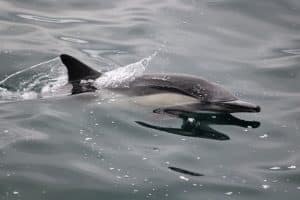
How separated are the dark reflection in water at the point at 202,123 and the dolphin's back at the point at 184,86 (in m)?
0.27

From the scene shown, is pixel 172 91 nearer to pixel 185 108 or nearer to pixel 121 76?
pixel 185 108

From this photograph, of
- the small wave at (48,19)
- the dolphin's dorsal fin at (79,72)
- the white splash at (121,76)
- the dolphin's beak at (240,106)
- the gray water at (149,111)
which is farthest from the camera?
the small wave at (48,19)

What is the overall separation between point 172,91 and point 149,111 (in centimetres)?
48

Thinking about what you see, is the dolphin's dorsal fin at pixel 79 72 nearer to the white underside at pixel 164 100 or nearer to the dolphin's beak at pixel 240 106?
the white underside at pixel 164 100

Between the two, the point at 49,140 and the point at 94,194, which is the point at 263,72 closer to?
the point at 49,140

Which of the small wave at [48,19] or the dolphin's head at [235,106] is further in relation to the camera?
the small wave at [48,19]

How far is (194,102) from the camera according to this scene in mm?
8711

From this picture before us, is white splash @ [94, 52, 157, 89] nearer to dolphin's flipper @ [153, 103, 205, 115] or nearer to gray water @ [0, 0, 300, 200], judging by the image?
gray water @ [0, 0, 300, 200]

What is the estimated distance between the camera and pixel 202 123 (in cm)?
829

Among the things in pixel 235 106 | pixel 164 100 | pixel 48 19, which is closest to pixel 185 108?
pixel 164 100

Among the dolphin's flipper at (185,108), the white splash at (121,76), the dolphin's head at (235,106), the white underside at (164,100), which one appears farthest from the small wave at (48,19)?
the dolphin's head at (235,106)

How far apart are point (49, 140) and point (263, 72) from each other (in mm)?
4609

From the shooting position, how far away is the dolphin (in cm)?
861

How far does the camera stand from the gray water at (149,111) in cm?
668
